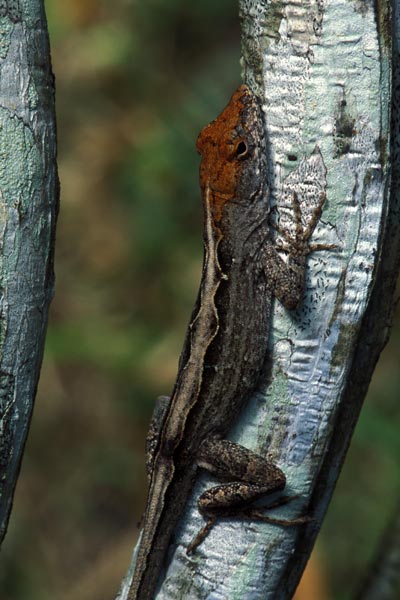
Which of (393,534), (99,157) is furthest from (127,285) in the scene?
(393,534)

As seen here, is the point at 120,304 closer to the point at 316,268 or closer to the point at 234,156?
the point at 234,156

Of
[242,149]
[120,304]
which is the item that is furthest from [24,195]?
[120,304]

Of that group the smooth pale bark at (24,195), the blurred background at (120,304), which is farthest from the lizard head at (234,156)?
the blurred background at (120,304)

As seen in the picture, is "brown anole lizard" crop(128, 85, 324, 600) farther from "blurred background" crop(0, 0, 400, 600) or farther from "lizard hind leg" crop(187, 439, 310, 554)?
"blurred background" crop(0, 0, 400, 600)

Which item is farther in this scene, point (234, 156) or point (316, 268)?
point (234, 156)

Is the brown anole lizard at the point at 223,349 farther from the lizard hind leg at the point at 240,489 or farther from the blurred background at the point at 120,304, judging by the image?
the blurred background at the point at 120,304

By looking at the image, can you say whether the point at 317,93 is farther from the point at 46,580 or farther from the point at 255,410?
the point at 46,580
